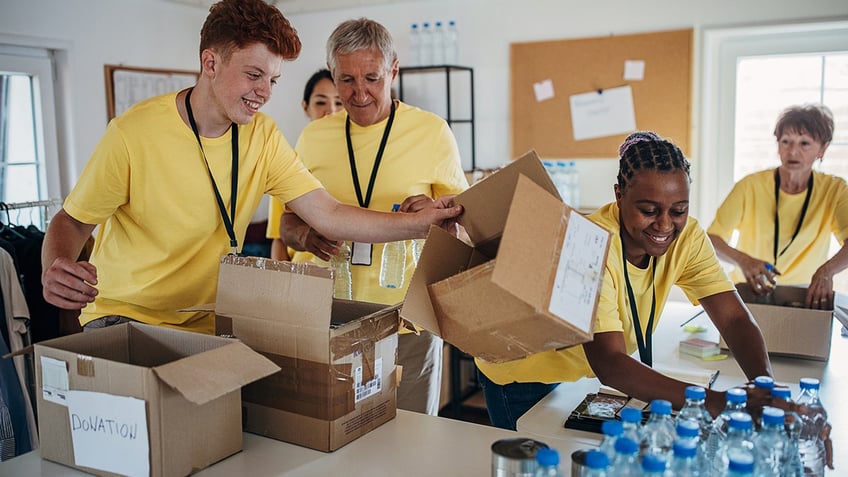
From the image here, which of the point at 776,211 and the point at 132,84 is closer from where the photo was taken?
the point at 776,211

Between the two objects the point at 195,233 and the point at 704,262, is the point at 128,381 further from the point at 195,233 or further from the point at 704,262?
the point at 704,262

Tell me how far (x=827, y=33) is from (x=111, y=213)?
361 centimetres

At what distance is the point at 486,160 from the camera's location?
15.1ft

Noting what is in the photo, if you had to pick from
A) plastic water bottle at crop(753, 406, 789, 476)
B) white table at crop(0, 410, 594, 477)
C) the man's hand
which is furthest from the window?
plastic water bottle at crop(753, 406, 789, 476)

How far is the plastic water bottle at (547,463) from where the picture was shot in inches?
41.4

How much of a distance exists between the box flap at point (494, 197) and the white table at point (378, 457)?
446 millimetres

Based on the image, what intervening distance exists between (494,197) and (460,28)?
3162 mm

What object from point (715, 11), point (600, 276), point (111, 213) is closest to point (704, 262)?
point (600, 276)

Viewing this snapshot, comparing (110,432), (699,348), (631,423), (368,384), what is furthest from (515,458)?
(699,348)

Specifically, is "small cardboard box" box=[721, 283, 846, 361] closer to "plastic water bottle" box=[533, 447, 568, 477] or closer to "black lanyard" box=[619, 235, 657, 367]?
"black lanyard" box=[619, 235, 657, 367]

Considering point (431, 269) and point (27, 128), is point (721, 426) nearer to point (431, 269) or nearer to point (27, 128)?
point (431, 269)

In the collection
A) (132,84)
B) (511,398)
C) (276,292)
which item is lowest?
(511,398)

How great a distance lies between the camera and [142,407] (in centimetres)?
134

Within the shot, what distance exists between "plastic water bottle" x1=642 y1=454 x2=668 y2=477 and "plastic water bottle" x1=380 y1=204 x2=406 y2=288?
1372 millimetres
